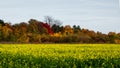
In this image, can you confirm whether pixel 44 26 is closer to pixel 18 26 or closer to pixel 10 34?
pixel 18 26

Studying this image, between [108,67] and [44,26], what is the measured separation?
84.9m

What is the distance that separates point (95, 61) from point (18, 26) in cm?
6841

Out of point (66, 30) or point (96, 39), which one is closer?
point (96, 39)

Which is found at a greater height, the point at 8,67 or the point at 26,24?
the point at 26,24

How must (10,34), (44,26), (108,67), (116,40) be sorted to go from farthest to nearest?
(44,26) → (116,40) → (10,34) → (108,67)

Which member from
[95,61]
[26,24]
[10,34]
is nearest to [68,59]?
[95,61]

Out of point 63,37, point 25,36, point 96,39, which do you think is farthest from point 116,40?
point 25,36

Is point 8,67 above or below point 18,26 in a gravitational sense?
below

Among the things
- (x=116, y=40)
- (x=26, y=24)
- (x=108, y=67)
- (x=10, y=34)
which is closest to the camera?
(x=108, y=67)

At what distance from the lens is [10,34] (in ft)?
270

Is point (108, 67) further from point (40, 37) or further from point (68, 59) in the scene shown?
point (40, 37)

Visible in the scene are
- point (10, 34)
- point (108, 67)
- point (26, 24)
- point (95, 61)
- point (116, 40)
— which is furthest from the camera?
point (26, 24)

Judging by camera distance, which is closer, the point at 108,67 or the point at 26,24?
the point at 108,67

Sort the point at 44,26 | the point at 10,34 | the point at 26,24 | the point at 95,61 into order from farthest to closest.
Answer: the point at 44,26, the point at 26,24, the point at 10,34, the point at 95,61
